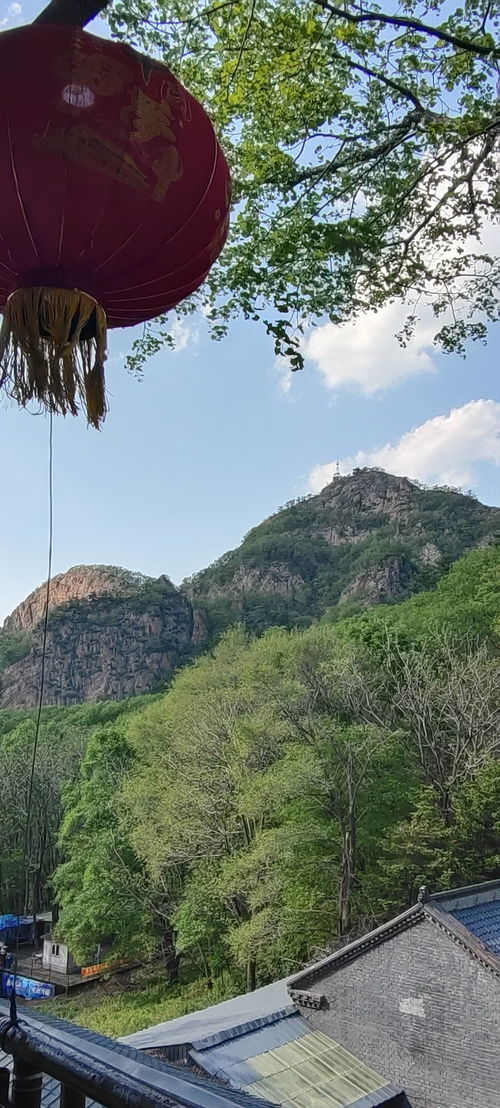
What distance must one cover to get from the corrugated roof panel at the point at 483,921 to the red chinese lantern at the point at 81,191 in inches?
315

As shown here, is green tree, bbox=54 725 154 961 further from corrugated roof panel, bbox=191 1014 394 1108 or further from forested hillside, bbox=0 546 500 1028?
corrugated roof panel, bbox=191 1014 394 1108

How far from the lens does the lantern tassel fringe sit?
58.9 inches

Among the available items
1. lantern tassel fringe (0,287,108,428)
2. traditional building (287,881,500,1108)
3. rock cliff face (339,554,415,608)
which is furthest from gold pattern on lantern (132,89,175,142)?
rock cliff face (339,554,415,608)

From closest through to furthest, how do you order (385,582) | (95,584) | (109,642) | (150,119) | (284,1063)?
(150,119), (284,1063), (385,582), (109,642), (95,584)

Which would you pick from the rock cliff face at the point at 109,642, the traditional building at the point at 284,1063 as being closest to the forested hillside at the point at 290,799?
the traditional building at the point at 284,1063

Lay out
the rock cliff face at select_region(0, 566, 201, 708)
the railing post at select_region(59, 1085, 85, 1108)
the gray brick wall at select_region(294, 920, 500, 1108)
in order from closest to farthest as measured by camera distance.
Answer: the railing post at select_region(59, 1085, 85, 1108)
the gray brick wall at select_region(294, 920, 500, 1108)
the rock cliff face at select_region(0, 566, 201, 708)

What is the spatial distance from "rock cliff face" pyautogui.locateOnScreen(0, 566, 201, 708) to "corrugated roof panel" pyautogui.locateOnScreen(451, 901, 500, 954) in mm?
Answer: 40732

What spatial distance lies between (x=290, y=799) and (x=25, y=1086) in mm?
12265

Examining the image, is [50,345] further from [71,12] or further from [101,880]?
[101,880]

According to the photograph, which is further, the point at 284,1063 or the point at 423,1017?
the point at 423,1017

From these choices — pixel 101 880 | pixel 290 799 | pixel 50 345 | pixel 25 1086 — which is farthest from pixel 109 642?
pixel 25 1086

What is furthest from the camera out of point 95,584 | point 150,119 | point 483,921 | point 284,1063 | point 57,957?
point 95,584

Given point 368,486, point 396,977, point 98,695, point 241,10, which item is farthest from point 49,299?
point 368,486

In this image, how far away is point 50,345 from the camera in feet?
5.02
